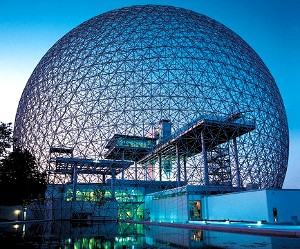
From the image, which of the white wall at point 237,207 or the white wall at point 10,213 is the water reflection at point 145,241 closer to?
the white wall at point 237,207

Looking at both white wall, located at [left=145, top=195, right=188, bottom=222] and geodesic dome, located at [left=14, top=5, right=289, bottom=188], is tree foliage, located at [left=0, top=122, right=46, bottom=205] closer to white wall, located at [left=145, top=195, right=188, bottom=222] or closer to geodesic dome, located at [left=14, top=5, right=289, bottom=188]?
geodesic dome, located at [left=14, top=5, right=289, bottom=188]

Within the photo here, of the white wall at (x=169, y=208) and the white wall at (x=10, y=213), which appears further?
the white wall at (x=10, y=213)

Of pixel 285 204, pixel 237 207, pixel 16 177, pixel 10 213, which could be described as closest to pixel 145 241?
pixel 285 204

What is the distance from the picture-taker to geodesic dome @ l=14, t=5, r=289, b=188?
1657 inches

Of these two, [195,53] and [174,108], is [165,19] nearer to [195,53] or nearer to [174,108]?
[195,53]

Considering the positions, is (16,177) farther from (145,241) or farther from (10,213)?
(145,241)

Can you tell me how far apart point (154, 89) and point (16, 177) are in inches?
752

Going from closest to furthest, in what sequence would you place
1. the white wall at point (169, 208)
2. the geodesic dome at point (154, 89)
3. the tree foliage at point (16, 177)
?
the tree foliage at point (16, 177), the white wall at point (169, 208), the geodesic dome at point (154, 89)

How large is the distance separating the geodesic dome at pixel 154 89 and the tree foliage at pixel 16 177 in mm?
7586

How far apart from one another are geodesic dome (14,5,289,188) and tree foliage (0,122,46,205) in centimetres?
759

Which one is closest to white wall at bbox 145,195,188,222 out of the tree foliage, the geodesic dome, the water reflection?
the geodesic dome

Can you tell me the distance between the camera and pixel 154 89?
138 ft

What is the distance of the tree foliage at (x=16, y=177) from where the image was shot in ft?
99.1

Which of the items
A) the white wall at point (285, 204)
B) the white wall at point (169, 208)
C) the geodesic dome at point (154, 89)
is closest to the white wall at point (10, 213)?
the geodesic dome at point (154, 89)
